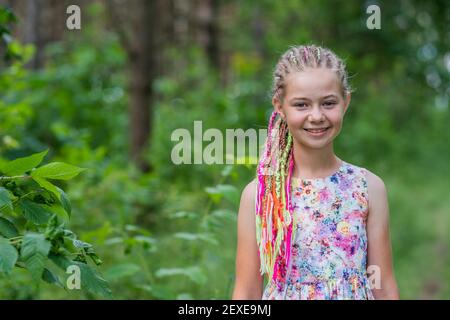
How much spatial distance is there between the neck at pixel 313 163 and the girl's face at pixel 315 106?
6cm

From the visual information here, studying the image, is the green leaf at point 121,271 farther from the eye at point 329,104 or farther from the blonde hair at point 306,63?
the eye at point 329,104

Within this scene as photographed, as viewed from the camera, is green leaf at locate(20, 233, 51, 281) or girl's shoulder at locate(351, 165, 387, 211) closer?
green leaf at locate(20, 233, 51, 281)

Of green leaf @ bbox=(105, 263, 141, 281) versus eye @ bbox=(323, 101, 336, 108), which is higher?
eye @ bbox=(323, 101, 336, 108)

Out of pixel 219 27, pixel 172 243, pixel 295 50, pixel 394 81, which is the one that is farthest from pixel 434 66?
pixel 295 50

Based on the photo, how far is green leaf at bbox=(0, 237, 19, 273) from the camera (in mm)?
1989

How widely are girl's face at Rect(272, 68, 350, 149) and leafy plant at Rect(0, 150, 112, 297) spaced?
2.29ft

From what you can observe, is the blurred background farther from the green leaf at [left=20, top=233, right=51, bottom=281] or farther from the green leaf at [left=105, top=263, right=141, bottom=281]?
the green leaf at [left=20, top=233, right=51, bottom=281]

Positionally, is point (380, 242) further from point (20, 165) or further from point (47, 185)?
point (20, 165)

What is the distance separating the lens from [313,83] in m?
2.36

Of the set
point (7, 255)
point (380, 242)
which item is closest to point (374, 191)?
point (380, 242)

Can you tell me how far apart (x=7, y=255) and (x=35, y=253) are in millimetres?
73

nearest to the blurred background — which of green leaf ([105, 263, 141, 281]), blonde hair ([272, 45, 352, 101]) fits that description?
green leaf ([105, 263, 141, 281])

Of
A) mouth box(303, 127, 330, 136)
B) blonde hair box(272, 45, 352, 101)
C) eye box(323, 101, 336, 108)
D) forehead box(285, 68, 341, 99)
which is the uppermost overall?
blonde hair box(272, 45, 352, 101)

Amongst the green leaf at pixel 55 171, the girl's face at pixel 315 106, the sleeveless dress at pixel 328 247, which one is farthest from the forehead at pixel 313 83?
the green leaf at pixel 55 171
